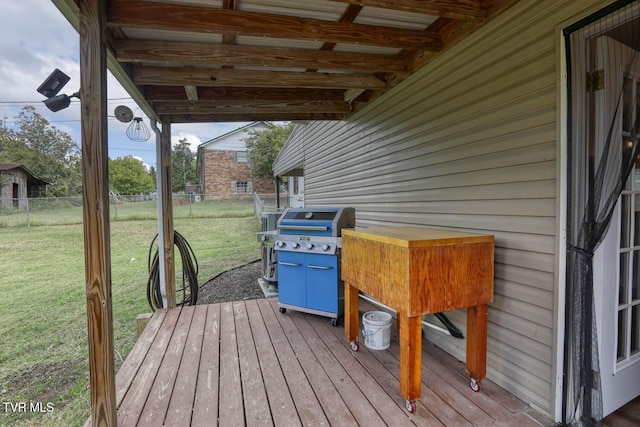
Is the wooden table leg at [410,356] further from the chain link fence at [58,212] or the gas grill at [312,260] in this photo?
the chain link fence at [58,212]

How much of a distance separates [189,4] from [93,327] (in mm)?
2010

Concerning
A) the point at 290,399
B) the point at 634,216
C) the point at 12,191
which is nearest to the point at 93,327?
the point at 290,399

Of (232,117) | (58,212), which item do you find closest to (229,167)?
(58,212)

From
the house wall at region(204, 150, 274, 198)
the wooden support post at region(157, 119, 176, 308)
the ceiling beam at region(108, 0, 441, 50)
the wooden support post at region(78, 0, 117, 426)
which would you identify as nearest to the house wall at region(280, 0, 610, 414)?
the ceiling beam at region(108, 0, 441, 50)

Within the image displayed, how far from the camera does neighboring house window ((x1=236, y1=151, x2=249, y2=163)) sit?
21.0m

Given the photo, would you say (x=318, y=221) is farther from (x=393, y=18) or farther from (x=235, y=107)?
(x=393, y=18)

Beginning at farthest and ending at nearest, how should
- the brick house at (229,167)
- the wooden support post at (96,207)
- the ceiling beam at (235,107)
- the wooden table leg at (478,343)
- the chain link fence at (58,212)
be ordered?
the brick house at (229,167), the chain link fence at (58,212), the ceiling beam at (235,107), the wooden table leg at (478,343), the wooden support post at (96,207)

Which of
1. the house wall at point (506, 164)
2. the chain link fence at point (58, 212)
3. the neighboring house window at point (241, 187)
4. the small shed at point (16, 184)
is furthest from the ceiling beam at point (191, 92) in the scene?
the neighboring house window at point (241, 187)

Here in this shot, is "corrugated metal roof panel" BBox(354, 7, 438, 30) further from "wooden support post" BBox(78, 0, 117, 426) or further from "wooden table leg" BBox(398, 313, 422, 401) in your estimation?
"wooden table leg" BBox(398, 313, 422, 401)

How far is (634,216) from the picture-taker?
1812 mm

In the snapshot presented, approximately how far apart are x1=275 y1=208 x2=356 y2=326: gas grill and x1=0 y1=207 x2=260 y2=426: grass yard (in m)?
1.92

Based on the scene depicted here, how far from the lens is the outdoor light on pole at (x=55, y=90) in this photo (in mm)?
1911

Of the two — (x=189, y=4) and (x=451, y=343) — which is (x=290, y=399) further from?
(x=189, y=4)

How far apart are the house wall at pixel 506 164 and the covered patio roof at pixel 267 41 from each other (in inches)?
10.9
